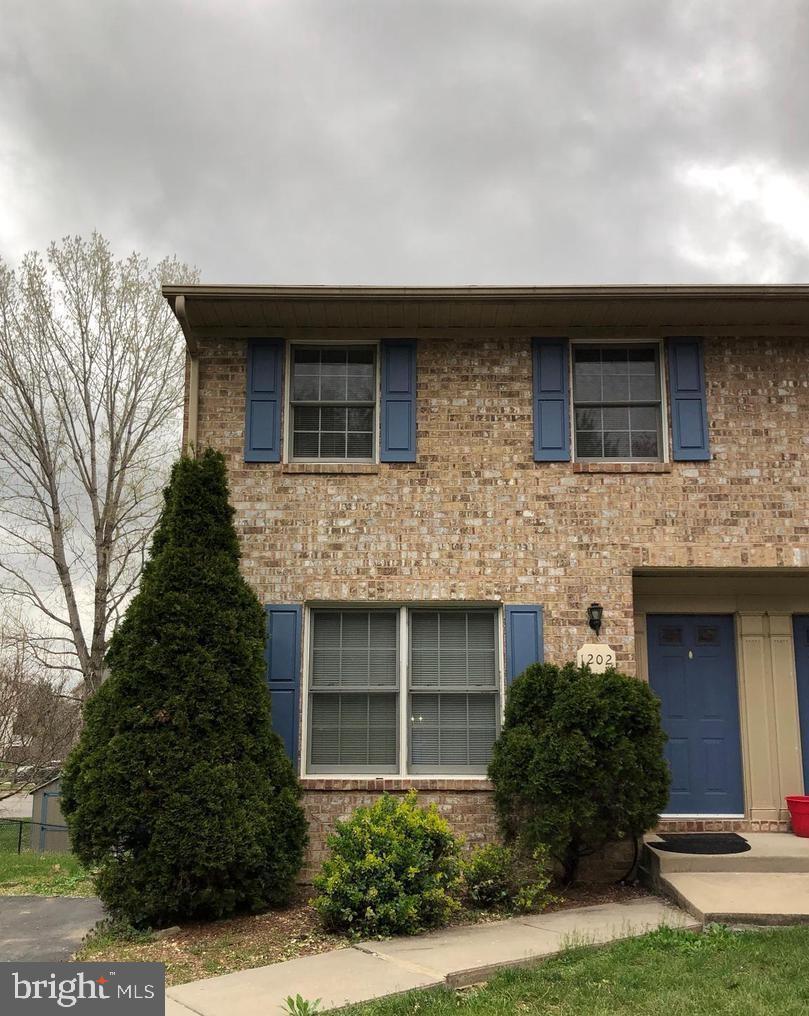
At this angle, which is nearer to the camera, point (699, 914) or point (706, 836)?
point (699, 914)

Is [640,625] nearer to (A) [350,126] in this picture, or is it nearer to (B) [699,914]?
(B) [699,914]

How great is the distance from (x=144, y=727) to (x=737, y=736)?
19.0 ft

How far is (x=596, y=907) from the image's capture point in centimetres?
730

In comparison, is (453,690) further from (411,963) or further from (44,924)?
(44,924)

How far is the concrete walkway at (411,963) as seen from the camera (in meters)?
5.18

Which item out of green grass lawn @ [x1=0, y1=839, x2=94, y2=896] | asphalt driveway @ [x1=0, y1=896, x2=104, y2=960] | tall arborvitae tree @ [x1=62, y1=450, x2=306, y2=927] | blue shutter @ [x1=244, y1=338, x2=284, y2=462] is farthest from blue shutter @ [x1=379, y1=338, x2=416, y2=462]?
green grass lawn @ [x1=0, y1=839, x2=94, y2=896]

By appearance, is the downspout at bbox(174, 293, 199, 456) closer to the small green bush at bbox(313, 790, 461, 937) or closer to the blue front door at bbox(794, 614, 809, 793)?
the small green bush at bbox(313, 790, 461, 937)

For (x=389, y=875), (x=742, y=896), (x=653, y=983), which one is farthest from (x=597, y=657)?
(x=653, y=983)

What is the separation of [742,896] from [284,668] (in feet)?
14.1

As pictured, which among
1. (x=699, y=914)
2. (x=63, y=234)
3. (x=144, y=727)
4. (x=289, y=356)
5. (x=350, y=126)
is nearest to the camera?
(x=699, y=914)

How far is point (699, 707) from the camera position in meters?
9.20

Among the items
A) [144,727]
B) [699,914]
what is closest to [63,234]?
[144,727]

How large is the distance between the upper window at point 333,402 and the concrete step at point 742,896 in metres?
4.79

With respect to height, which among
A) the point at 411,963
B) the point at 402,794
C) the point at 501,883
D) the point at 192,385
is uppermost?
the point at 192,385
